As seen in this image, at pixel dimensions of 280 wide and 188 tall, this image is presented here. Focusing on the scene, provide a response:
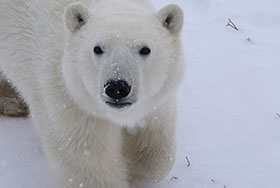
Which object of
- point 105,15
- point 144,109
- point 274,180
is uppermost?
point 105,15

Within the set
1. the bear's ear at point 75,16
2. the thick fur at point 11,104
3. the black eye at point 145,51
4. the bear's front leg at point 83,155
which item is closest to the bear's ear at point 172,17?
the black eye at point 145,51

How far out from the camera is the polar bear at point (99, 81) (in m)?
2.55

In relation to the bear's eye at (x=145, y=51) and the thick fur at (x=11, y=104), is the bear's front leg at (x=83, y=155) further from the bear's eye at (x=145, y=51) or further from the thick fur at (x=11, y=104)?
the thick fur at (x=11, y=104)

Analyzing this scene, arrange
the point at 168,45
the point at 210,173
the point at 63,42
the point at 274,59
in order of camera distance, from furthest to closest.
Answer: the point at 274,59 < the point at 210,173 < the point at 63,42 < the point at 168,45

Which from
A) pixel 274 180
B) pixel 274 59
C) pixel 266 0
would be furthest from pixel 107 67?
pixel 266 0

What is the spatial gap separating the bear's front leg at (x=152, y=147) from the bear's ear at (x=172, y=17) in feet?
1.97

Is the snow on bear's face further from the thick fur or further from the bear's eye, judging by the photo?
the thick fur

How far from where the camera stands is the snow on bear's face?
8.07 feet

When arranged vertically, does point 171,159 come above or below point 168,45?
below

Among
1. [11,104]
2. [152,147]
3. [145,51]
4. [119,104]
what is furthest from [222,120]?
[11,104]

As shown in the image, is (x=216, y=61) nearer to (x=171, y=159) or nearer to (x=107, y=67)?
(x=171, y=159)

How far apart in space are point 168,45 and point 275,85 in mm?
1975

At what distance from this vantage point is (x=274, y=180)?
325 centimetres

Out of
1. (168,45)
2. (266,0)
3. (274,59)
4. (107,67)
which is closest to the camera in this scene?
(107,67)
